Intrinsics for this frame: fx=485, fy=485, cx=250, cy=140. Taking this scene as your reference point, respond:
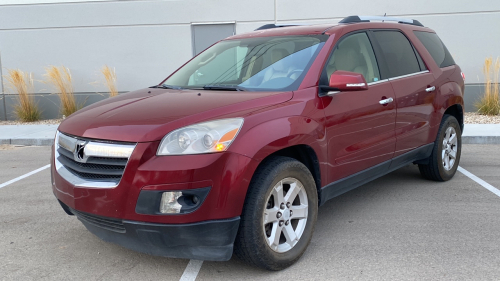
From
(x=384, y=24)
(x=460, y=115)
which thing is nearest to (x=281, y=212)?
(x=384, y=24)

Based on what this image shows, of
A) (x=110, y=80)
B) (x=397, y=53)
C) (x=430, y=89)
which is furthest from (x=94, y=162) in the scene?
(x=110, y=80)

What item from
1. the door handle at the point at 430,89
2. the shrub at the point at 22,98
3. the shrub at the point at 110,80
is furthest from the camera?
the shrub at the point at 110,80

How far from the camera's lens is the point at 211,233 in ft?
9.74

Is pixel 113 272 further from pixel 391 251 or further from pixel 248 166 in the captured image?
pixel 391 251

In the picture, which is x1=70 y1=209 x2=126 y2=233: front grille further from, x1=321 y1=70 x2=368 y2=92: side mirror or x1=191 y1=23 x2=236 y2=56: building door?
x1=191 y1=23 x2=236 y2=56: building door

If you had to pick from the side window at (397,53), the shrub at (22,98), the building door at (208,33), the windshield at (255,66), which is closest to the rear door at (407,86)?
the side window at (397,53)

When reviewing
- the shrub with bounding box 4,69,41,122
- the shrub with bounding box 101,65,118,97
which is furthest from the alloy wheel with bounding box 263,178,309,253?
the shrub with bounding box 4,69,41,122

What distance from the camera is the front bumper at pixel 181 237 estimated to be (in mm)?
2943

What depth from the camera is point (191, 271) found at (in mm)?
3436

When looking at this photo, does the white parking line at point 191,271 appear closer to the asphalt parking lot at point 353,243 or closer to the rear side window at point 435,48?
the asphalt parking lot at point 353,243

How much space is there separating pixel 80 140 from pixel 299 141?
1496mm

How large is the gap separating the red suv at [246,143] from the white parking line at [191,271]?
0.35 m

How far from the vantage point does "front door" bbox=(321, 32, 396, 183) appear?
3790mm

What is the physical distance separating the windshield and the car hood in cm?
28
